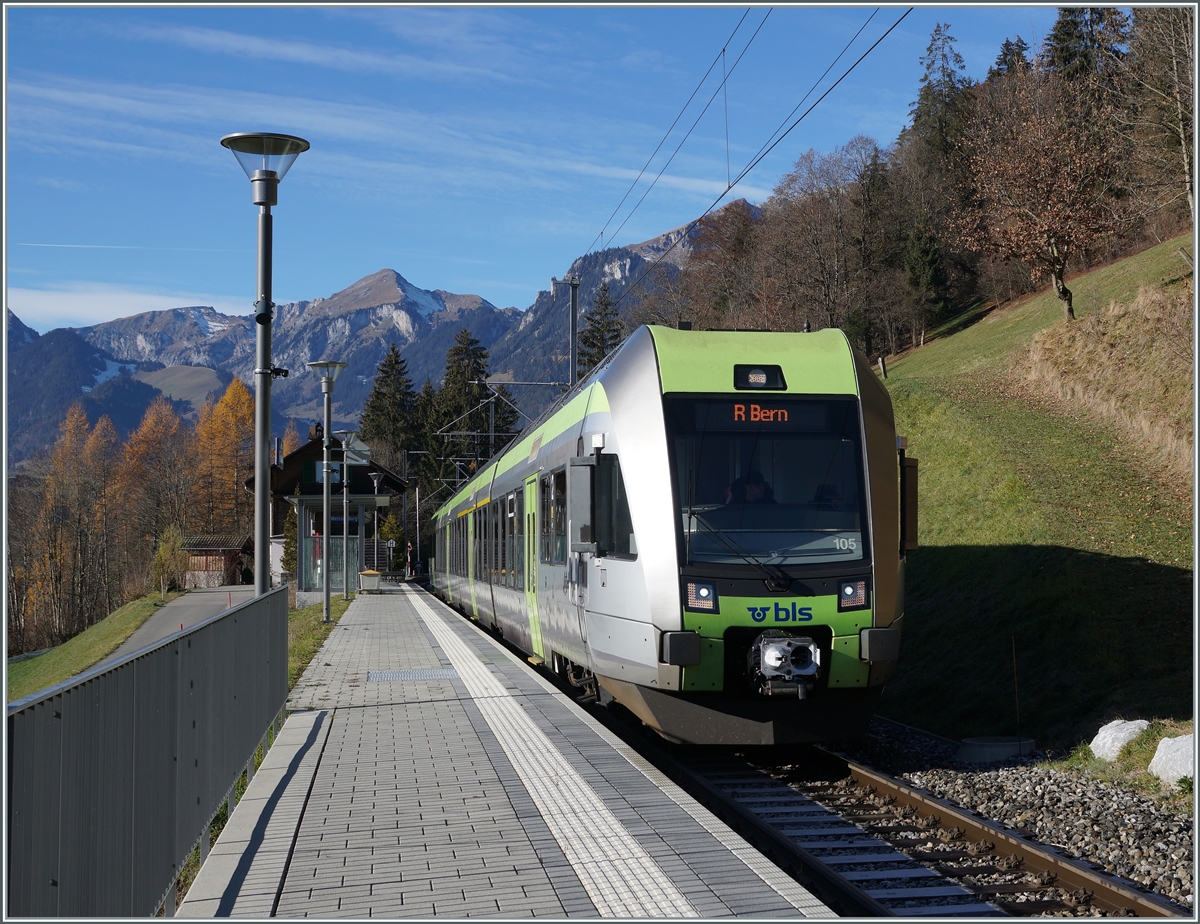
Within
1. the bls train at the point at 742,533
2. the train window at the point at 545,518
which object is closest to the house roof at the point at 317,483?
the train window at the point at 545,518

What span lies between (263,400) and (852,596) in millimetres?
6245

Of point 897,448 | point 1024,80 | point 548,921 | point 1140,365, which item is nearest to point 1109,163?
point 1024,80

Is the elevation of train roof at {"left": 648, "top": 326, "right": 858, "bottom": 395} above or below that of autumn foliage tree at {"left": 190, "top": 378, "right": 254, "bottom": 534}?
below

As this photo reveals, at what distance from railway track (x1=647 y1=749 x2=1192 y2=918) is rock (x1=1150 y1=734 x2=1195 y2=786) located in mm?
1802

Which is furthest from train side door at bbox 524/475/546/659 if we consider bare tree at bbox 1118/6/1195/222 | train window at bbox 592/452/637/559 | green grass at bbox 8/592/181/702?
green grass at bbox 8/592/181/702

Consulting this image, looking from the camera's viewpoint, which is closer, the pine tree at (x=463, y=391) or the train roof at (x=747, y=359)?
the train roof at (x=747, y=359)

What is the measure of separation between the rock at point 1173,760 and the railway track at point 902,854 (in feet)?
5.91

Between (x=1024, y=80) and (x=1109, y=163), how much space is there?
25.8 feet

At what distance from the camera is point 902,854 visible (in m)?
6.94

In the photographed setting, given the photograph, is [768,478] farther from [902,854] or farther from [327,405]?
[327,405]

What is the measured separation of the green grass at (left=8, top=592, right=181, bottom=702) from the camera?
4747 cm

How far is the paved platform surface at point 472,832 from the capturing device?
17.6ft

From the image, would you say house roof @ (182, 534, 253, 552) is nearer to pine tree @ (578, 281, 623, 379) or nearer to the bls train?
pine tree @ (578, 281, 623, 379)

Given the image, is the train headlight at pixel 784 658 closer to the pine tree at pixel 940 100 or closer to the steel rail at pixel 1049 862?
the steel rail at pixel 1049 862
